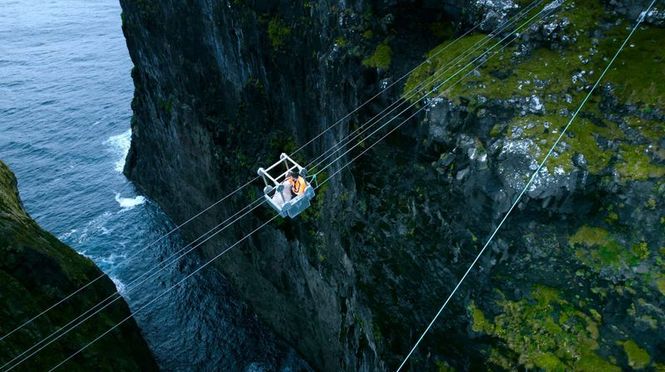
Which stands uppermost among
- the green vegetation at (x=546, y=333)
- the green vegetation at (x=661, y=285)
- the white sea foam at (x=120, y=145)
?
the green vegetation at (x=661, y=285)

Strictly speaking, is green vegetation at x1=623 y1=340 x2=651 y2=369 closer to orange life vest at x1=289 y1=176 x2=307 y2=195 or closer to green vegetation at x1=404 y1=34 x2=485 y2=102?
green vegetation at x1=404 y1=34 x2=485 y2=102

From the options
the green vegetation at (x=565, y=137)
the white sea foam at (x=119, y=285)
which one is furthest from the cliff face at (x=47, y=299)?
the green vegetation at (x=565, y=137)

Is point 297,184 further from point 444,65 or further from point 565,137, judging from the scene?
point 565,137

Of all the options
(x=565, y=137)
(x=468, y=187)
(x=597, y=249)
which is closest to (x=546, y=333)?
(x=597, y=249)

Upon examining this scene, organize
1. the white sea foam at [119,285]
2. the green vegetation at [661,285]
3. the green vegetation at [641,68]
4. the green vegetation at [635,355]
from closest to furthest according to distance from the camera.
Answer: the green vegetation at [661,285]
the green vegetation at [635,355]
the green vegetation at [641,68]
the white sea foam at [119,285]

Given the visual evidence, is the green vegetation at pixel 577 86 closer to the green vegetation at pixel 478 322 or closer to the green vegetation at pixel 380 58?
the green vegetation at pixel 380 58
